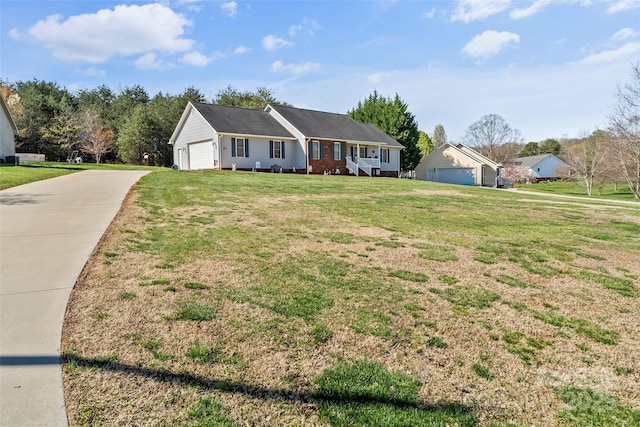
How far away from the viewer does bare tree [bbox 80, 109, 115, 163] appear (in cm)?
3838

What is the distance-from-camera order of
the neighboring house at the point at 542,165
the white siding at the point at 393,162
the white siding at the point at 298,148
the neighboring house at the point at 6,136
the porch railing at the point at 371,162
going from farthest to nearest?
the neighboring house at the point at 542,165 → the white siding at the point at 393,162 → the porch railing at the point at 371,162 → the white siding at the point at 298,148 → the neighboring house at the point at 6,136

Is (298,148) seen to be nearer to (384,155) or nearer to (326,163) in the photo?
(326,163)

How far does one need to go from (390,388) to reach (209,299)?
2.09 meters

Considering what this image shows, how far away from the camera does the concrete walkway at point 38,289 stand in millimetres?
2305

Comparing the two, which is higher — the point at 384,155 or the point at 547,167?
the point at 384,155

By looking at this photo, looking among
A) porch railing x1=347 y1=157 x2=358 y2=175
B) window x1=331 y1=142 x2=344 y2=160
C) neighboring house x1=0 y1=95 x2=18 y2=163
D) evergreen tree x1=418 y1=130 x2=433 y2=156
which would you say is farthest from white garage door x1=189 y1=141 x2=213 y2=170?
evergreen tree x1=418 y1=130 x2=433 y2=156

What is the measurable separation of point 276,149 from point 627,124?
26.7m

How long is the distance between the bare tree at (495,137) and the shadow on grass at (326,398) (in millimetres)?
58921

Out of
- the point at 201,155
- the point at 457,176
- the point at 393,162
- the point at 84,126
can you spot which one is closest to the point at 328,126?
the point at 393,162

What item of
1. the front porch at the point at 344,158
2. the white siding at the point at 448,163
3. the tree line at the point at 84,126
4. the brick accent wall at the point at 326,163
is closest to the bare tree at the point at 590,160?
the white siding at the point at 448,163

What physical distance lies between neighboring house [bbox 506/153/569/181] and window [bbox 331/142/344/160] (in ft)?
127

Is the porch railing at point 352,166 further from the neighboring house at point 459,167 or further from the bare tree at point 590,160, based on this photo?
the bare tree at point 590,160

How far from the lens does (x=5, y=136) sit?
24.3 metres

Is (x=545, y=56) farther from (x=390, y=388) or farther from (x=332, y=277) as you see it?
(x=390, y=388)
